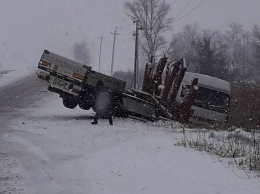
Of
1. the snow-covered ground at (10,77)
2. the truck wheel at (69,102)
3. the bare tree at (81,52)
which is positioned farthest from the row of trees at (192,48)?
the bare tree at (81,52)

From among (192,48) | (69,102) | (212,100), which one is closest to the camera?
(69,102)

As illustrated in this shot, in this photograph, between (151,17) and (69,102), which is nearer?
(69,102)

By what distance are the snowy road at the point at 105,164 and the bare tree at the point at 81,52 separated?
370 feet

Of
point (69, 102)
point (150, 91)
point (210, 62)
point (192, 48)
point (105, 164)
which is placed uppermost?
point (192, 48)

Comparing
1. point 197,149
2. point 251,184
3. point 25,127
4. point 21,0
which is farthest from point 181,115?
point 21,0

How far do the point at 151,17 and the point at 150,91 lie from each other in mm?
46964

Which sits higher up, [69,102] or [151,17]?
[151,17]

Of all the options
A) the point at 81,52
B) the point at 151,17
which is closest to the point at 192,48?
the point at 151,17

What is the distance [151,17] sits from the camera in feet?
211

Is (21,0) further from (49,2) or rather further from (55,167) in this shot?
(55,167)

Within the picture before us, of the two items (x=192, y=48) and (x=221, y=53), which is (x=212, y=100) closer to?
(x=221, y=53)

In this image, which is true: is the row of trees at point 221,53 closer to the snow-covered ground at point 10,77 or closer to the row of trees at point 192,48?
the row of trees at point 192,48

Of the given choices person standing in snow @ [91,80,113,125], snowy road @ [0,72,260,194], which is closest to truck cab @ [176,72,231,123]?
person standing in snow @ [91,80,113,125]

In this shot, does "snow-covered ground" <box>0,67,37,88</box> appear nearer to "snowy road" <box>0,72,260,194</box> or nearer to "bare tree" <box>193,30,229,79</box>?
"bare tree" <box>193,30,229,79</box>
